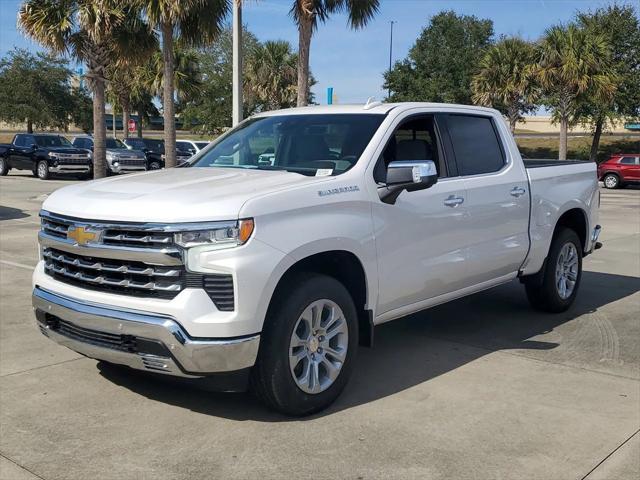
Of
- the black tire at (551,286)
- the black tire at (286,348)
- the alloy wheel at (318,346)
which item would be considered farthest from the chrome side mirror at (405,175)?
the black tire at (551,286)

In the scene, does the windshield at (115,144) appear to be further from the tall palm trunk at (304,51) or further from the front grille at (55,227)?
the front grille at (55,227)

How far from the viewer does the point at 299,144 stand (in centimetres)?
530

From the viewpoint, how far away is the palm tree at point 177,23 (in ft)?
55.8

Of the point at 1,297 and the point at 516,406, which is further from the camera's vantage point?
the point at 1,297

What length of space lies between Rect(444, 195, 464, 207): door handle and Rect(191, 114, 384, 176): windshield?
2.68 ft

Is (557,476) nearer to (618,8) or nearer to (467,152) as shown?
(467,152)

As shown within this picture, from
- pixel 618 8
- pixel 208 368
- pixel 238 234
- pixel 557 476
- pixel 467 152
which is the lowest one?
pixel 557 476

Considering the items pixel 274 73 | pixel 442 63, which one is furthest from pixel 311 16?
pixel 442 63

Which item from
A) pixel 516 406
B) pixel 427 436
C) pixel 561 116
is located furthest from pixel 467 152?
pixel 561 116

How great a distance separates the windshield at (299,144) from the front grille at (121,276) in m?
1.35

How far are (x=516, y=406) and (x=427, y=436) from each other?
83cm

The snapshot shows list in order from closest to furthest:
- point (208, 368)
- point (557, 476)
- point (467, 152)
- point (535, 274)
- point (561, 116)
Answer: point (557, 476) < point (208, 368) < point (467, 152) < point (535, 274) < point (561, 116)

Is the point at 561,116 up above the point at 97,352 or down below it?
above

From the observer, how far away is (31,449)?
3.88 metres
